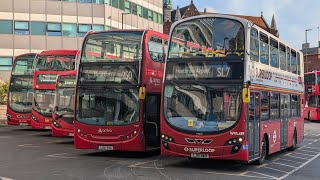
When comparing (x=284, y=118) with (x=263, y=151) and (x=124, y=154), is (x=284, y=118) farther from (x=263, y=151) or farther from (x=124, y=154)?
(x=124, y=154)

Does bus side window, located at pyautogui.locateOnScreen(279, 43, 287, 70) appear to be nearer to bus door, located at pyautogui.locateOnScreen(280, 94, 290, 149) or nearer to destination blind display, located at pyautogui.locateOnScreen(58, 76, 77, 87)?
bus door, located at pyautogui.locateOnScreen(280, 94, 290, 149)

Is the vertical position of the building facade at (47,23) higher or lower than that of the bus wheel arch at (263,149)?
higher

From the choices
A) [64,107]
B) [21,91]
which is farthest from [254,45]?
[21,91]

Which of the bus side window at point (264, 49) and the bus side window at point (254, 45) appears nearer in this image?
the bus side window at point (254, 45)

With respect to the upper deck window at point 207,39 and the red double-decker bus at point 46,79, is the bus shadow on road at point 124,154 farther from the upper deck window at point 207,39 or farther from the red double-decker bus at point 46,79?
the red double-decker bus at point 46,79

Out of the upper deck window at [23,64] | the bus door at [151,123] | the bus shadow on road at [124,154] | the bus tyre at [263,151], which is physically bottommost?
the bus shadow on road at [124,154]

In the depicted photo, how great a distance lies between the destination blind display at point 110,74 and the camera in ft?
53.5

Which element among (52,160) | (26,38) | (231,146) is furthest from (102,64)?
(26,38)

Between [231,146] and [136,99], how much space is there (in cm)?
434

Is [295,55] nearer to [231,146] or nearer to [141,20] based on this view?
[231,146]

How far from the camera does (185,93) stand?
13.7 m

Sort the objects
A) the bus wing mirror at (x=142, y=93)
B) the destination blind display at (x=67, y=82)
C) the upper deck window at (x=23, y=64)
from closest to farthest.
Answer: the bus wing mirror at (x=142, y=93) < the destination blind display at (x=67, y=82) < the upper deck window at (x=23, y=64)

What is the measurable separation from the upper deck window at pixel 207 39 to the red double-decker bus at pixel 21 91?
16.2 metres

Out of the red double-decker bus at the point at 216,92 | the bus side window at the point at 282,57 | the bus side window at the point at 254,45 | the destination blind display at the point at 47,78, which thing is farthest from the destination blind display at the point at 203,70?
the destination blind display at the point at 47,78
